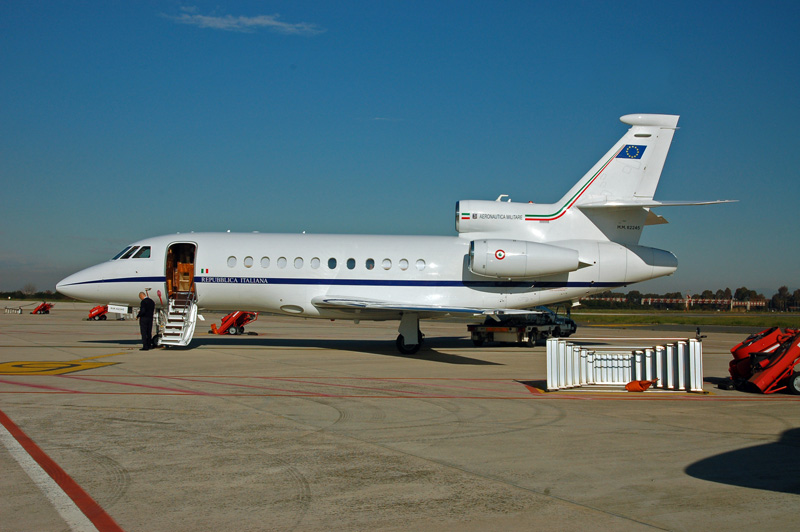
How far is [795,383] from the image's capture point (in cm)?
1370

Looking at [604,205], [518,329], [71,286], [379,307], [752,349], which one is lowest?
[518,329]

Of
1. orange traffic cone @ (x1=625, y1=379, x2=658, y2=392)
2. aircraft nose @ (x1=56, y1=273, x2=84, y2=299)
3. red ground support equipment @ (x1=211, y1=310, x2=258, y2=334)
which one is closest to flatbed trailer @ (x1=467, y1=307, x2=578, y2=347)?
orange traffic cone @ (x1=625, y1=379, x2=658, y2=392)

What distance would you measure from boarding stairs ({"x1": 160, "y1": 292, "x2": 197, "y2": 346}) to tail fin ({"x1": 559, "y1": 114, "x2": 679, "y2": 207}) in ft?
44.5

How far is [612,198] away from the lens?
2169 cm

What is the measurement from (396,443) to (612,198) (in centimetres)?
1553

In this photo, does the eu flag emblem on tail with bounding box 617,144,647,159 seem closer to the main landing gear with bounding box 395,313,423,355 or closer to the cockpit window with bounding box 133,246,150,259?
the main landing gear with bounding box 395,313,423,355

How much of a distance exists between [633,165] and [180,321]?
15934 mm

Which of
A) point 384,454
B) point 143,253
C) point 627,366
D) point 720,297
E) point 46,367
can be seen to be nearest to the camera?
point 384,454

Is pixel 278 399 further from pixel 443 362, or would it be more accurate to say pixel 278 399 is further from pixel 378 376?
pixel 443 362

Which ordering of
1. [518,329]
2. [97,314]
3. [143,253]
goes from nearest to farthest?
[143,253] < [518,329] < [97,314]

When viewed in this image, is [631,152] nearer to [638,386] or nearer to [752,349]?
[752,349]

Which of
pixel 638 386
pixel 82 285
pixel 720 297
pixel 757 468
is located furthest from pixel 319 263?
pixel 720 297

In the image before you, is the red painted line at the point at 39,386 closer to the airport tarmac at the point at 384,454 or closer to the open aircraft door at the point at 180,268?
the airport tarmac at the point at 384,454

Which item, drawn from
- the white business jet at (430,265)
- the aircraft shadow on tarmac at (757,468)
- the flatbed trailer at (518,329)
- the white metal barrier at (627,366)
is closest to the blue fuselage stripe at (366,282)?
the white business jet at (430,265)
